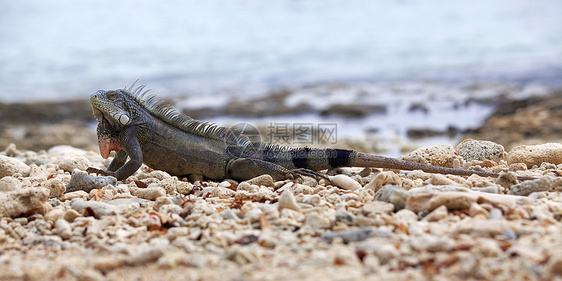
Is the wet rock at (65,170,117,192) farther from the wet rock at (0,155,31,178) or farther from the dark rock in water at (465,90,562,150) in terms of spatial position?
the dark rock in water at (465,90,562,150)

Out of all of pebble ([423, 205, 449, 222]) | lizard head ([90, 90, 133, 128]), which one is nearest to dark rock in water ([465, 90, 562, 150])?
lizard head ([90, 90, 133, 128])

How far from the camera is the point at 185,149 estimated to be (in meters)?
5.88

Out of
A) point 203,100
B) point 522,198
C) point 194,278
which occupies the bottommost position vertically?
point 194,278

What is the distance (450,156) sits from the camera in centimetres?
584

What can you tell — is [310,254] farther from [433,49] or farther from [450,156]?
[433,49]

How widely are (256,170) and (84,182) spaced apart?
5.48ft

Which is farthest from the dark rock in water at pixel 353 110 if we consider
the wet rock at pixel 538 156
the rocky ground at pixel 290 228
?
the rocky ground at pixel 290 228

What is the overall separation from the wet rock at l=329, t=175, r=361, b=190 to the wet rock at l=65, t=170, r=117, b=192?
2.04m

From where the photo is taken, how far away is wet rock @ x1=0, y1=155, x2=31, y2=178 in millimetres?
5719

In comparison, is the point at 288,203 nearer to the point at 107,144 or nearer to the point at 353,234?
the point at 353,234

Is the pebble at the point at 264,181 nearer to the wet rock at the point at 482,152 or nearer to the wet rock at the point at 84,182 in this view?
the wet rock at the point at 84,182

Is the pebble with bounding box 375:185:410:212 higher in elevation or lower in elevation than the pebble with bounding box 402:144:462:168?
lower

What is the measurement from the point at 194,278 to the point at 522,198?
2.43 m

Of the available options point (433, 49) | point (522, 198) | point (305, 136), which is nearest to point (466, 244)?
point (522, 198)
